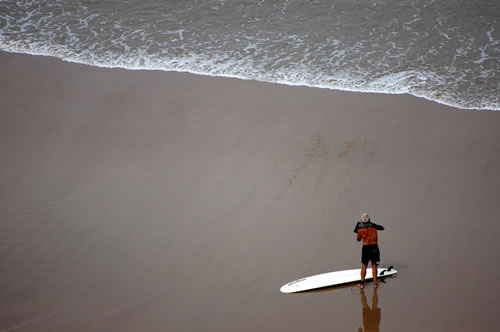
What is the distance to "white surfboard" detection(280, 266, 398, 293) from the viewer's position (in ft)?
20.5

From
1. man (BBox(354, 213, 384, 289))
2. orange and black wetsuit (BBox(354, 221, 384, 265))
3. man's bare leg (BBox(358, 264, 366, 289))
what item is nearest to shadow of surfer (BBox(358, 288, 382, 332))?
man's bare leg (BBox(358, 264, 366, 289))

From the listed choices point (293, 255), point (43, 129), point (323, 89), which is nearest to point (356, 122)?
point (323, 89)

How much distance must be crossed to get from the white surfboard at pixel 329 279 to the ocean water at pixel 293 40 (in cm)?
479

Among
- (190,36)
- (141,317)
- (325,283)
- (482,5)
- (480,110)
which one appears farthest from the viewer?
(482,5)

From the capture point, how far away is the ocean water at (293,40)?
10727 millimetres

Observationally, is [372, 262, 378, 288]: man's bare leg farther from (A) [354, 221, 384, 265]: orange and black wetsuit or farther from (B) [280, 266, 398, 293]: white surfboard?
(B) [280, 266, 398, 293]: white surfboard

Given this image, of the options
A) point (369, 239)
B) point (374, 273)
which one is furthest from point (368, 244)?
point (374, 273)

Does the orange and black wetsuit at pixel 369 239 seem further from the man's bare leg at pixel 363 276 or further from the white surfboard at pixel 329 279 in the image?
the white surfboard at pixel 329 279

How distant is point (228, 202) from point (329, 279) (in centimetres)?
215

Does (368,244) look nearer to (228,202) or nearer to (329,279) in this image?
(329,279)

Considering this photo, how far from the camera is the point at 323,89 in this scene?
33.2 ft

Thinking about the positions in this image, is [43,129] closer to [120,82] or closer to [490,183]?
[120,82]

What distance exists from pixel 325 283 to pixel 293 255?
0.72 metres

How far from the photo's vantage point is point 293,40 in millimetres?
12703
